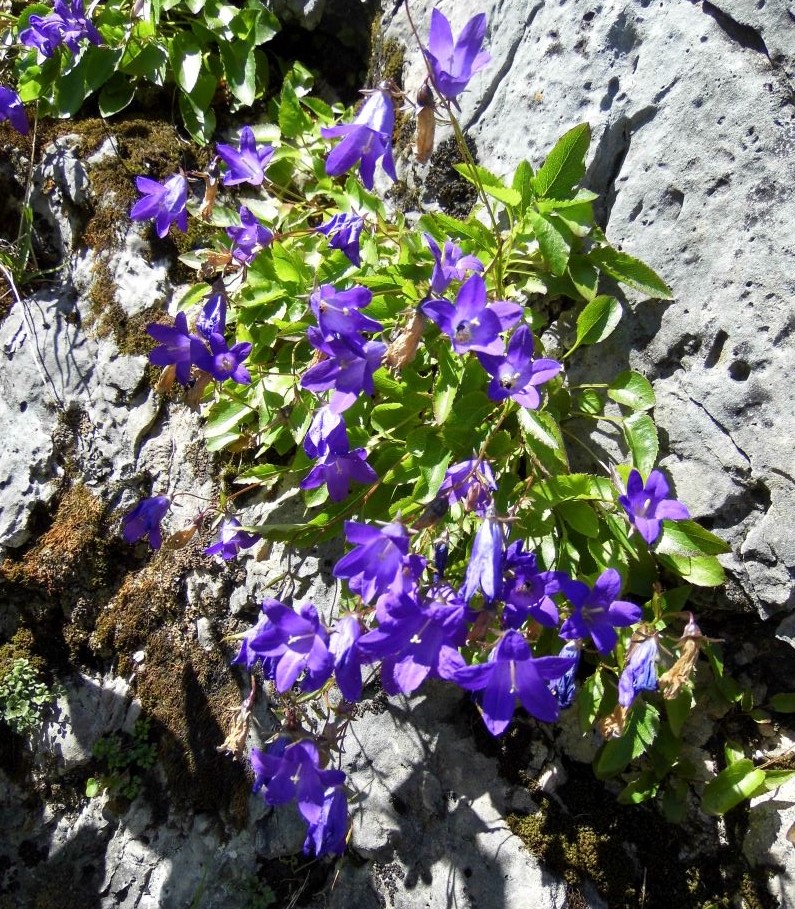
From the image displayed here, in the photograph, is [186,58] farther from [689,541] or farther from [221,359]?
[689,541]

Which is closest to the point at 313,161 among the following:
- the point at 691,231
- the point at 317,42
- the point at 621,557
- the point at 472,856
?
the point at 317,42

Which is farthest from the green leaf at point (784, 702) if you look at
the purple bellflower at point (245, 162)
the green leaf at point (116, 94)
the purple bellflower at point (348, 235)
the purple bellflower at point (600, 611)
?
the green leaf at point (116, 94)

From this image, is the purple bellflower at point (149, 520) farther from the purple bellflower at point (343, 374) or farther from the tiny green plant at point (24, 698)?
the purple bellflower at point (343, 374)

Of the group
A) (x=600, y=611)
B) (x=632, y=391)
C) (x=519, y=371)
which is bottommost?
(x=600, y=611)

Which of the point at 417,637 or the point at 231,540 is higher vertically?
the point at 417,637

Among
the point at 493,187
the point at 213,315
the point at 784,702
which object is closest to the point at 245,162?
the point at 213,315

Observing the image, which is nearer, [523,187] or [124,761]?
[523,187]

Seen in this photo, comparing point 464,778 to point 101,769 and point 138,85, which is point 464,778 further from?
point 138,85
